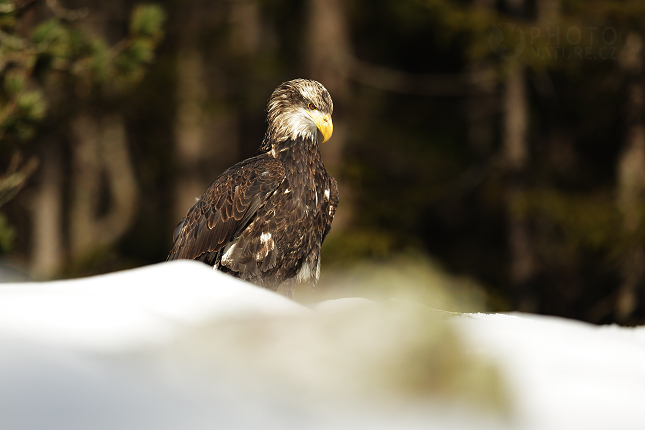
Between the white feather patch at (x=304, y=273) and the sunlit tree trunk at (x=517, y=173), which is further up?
the white feather patch at (x=304, y=273)

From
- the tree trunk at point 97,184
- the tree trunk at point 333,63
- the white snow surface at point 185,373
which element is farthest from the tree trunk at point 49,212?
the white snow surface at point 185,373

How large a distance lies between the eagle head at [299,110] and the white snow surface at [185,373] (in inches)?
95.7

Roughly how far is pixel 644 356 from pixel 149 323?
1.92m

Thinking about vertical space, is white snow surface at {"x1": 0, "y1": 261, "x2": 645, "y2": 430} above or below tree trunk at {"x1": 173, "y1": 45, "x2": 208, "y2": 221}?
above

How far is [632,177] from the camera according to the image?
11.0m

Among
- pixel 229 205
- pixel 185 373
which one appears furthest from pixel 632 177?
pixel 185 373

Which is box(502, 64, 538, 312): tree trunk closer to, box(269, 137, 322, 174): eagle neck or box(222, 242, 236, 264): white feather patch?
box(269, 137, 322, 174): eagle neck

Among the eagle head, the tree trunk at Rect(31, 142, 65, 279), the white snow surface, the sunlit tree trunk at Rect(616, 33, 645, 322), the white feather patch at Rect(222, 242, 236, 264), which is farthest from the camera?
the tree trunk at Rect(31, 142, 65, 279)

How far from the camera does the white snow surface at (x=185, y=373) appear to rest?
160cm

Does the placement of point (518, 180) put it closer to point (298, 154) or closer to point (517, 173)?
point (517, 173)

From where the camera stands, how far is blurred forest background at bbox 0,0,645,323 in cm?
936

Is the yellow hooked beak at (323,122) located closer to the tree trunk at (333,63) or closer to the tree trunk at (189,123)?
the tree trunk at (333,63)

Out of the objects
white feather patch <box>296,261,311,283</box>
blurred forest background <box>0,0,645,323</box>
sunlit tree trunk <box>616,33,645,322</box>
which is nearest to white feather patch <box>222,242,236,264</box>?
white feather patch <box>296,261,311,283</box>

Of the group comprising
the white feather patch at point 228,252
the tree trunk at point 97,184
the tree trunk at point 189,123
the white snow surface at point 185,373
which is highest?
the white snow surface at point 185,373
